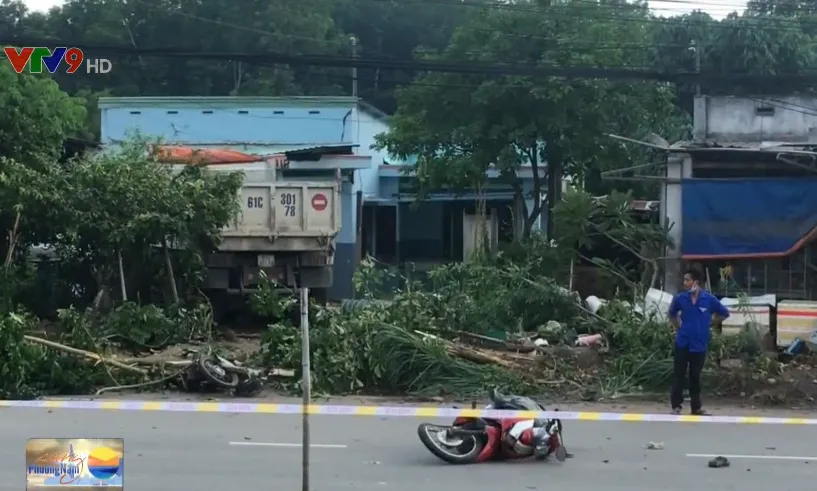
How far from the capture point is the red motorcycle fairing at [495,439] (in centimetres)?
902

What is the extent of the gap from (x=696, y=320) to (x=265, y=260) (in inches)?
358

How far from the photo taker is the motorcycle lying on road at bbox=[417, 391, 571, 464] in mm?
9023

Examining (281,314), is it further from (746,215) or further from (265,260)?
(746,215)

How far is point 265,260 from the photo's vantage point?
18969 mm

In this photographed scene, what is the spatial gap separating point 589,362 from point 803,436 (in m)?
3.39

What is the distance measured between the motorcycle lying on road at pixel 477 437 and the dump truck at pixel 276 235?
9.94m

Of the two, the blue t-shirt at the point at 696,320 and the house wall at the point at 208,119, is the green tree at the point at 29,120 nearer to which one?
the blue t-shirt at the point at 696,320

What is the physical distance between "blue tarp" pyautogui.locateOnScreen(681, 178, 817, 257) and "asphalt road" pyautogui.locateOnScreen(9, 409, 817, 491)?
8.32m

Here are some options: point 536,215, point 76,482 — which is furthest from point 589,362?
point 536,215

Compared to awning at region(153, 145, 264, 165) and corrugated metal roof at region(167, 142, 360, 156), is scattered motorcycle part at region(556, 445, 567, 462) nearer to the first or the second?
awning at region(153, 145, 264, 165)

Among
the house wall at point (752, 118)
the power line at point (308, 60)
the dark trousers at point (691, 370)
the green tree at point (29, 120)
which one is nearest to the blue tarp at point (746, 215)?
the house wall at point (752, 118)

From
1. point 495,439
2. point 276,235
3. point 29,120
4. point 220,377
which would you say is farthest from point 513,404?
point 29,120

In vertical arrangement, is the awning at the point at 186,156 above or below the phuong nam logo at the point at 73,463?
above

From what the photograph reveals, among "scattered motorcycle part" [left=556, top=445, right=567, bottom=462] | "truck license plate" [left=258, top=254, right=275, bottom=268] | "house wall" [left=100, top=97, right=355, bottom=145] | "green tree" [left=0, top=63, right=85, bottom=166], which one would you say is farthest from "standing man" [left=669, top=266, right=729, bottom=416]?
"house wall" [left=100, top=97, right=355, bottom=145]
